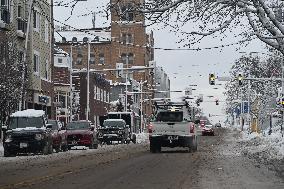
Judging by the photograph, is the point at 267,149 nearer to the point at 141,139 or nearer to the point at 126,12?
the point at 126,12

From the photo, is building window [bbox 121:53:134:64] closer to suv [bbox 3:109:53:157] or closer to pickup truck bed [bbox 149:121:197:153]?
pickup truck bed [bbox 149:121:197:153]

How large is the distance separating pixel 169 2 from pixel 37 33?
3404 centimetres

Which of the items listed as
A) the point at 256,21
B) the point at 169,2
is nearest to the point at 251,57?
the point at 256,21

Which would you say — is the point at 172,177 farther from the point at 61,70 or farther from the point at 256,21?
the point at 61,70

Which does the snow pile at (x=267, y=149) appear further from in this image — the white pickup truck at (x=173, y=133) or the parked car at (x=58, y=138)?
the parked car at (x=58, y=138)

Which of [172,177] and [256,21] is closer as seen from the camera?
[172,177]

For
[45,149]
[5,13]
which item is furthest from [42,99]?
[45,149]

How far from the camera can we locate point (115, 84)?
126m

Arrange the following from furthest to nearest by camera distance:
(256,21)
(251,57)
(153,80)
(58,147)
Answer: (153,80) < (251,57) < (58,147) < (256,21)

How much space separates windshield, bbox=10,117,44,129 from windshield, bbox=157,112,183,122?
5.96 m

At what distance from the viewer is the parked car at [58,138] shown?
3647cm

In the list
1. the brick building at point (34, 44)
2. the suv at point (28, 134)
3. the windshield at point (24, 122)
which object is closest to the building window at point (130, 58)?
the brick building at point (34, 44)

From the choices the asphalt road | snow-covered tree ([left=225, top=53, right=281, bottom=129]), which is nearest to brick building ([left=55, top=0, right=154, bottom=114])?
snow-covered tree ([left=225, top=53, right=281, bottom=129])

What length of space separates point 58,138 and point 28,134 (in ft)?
15.4
